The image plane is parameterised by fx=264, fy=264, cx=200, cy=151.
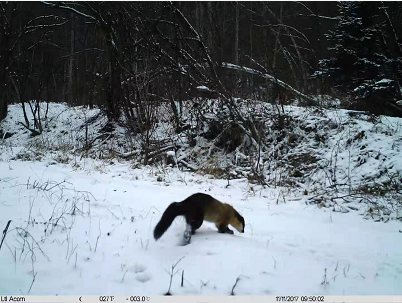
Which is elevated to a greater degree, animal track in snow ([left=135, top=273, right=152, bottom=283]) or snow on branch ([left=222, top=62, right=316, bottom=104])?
snow on branch ([left=222, top=62, right=316, bottom=104])

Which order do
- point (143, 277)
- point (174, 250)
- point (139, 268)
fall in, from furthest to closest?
point (174, 250), point (139, 268), point (143, 277)

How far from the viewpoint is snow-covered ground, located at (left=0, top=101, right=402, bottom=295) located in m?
2.11

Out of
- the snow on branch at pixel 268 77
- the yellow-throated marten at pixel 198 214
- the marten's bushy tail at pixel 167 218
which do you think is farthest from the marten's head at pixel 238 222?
the snow on branch at pixel 268 77

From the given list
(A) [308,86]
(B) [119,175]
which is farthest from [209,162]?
(A) [308,86]

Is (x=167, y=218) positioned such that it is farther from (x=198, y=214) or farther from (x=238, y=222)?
(x=238, y=222)

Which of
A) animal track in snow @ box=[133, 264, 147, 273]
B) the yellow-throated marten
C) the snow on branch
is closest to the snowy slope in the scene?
animal track in snow @ box=[133, 264, 147, 273]

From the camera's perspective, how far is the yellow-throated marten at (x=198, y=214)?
2682 mm

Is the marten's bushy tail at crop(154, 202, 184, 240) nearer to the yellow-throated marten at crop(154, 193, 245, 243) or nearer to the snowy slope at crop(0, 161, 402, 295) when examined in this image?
the yellow-throated marten at crop(154, 193, 245, 243)

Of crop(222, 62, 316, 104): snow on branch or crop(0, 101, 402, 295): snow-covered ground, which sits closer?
crop(0, 101, 402, 295): snow-covered ground

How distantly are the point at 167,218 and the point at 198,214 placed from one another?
42 centimetres

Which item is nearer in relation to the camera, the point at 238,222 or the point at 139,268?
the point at 139,268

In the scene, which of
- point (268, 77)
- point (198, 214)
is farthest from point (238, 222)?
point (268, 77)

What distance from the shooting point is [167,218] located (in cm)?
268

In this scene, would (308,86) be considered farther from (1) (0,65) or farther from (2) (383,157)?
(1) (0,65)
